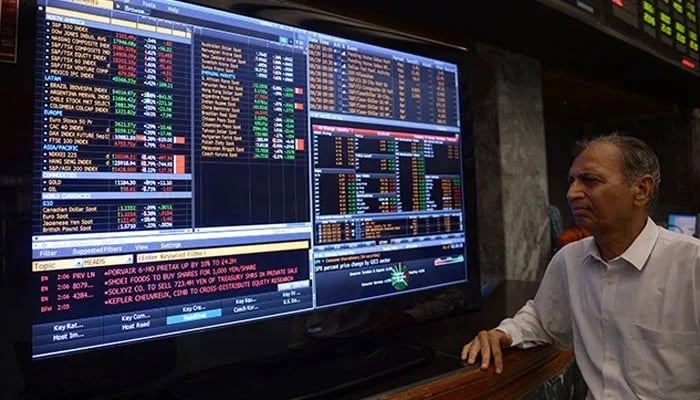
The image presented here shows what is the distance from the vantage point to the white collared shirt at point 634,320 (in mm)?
968

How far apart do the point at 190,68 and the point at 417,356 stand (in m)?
0.70

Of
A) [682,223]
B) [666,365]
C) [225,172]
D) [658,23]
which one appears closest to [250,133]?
[225,172]

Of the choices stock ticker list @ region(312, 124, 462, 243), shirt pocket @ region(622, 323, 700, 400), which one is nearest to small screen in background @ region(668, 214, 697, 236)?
shirt pocket @ region(622, 323, 700, 400)

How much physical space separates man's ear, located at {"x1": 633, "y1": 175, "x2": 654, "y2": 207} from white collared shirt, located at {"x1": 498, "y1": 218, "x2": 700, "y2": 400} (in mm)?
73

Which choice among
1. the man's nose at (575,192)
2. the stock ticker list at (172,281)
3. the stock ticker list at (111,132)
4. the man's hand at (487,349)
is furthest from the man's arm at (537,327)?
the stock ticker list at (111,132)

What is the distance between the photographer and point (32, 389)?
659mm

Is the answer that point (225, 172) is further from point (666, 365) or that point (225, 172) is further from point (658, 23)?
point (658, 23)

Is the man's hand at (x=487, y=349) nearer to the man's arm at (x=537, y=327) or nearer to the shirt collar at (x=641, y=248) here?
the man's arm at (x=537, y=327)

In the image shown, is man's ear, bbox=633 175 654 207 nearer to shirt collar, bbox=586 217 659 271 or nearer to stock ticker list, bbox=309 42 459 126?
shirt collar, bbox=586 217 659 271

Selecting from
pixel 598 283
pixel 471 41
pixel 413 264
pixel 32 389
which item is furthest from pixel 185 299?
pixel 471 41

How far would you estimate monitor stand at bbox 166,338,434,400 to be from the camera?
31.0 inches

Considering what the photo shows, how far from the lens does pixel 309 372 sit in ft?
2.94

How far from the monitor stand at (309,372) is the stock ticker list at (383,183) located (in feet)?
0.78

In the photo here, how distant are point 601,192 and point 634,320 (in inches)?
11.0
